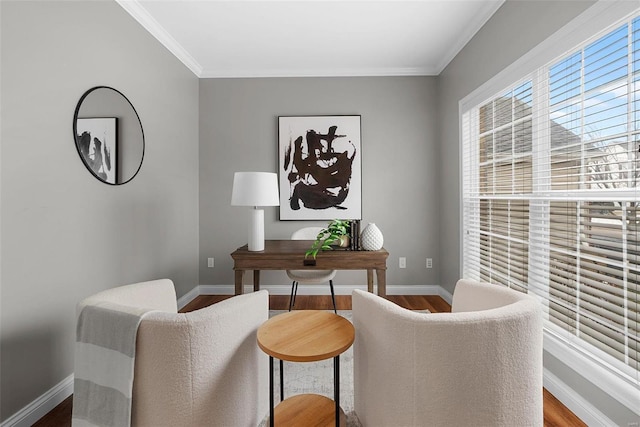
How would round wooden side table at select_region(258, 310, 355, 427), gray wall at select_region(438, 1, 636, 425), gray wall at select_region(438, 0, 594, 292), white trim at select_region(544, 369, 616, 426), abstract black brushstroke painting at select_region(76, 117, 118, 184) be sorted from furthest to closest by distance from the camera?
1. abstract black brushstroke painting at select_region(76, 117, 118, 184)
2. gray wall at select_region(438, 0, 594, 292)
3. gray wall at select_region(438, 1, 636, 425)
4. white trim at select_region(544, 369, 616, 426)
5. round wooden side table at select_region(258, 310, 355, 427)

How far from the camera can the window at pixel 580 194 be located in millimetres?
1277

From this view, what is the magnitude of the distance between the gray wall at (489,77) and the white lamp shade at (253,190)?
191 centimetres

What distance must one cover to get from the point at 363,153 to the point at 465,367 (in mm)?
2726

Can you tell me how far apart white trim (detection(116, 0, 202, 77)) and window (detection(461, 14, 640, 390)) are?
2868 millimetres

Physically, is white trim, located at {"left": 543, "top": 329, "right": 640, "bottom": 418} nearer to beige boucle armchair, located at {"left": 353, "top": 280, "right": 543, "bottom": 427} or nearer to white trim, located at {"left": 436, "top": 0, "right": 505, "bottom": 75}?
beige boucle armchair, located at {"left": 353, "top": 280, "right": 543, "bottom": 427}

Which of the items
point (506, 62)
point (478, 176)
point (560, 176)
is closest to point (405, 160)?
point (478, 176)

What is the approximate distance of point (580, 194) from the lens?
4.97ft

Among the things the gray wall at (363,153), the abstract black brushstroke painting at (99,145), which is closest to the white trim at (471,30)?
the gray wall at (363,153)

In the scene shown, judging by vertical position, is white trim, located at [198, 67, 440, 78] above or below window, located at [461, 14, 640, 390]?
above

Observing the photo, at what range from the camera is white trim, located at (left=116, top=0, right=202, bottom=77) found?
2221 mm

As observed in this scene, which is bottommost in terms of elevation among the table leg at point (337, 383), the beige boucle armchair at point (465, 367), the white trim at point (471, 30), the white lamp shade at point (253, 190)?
the table leg at point (337, 383)

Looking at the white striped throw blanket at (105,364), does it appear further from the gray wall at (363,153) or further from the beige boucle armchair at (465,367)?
the gray wall at (363,153)

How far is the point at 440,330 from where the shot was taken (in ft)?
3.00

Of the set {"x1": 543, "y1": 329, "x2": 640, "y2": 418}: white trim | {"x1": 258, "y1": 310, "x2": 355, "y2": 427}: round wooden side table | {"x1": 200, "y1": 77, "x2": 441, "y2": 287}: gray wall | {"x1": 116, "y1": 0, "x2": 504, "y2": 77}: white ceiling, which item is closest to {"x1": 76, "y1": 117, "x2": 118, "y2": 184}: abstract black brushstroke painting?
{"x1": 116, "y1": 0, "x2": 504, "y2": 77}: white ceiling
